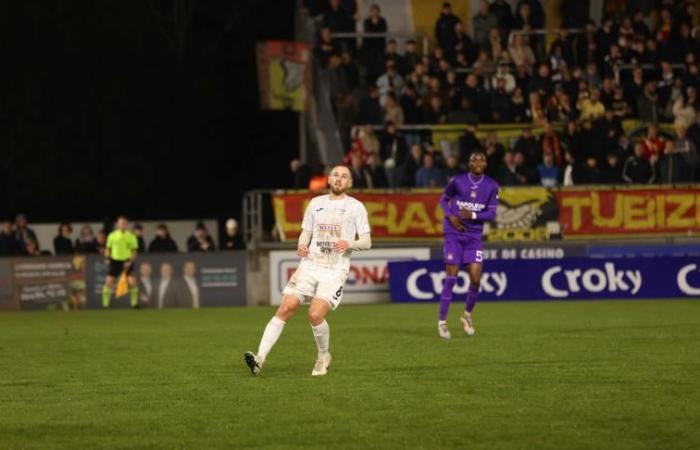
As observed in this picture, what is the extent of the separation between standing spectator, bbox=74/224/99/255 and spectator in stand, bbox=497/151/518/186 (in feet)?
28.9

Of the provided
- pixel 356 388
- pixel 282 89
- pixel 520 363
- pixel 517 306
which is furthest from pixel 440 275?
pixel 356 388

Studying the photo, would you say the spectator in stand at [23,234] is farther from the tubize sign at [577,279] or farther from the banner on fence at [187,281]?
the tubize sign at [577,279]

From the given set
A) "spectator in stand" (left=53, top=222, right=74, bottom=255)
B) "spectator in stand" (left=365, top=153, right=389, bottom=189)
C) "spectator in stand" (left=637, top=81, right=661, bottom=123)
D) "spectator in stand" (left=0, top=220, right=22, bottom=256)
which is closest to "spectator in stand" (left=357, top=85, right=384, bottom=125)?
"spectator in stand" (left=365, top=153, right=389, bottom=189)

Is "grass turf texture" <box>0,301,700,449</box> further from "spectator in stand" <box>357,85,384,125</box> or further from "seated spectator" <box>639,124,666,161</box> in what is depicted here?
"spectator in stand" <box>357,85,384,125</box>

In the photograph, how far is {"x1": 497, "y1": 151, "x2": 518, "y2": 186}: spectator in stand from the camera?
2877 cm

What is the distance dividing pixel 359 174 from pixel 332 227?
14581mm

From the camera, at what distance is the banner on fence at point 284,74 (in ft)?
107

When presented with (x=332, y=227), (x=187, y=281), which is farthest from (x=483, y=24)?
(x=332, y=227)

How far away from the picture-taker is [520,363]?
49.4 ft

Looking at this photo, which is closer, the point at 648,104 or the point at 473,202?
the point at 473,202

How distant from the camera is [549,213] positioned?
28969 mm

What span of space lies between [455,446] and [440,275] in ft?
60.6

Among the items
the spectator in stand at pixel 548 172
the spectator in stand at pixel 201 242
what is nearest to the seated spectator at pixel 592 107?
the spectator in stand at pixel 548 172

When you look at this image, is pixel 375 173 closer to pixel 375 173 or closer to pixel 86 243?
pixel 375 173
